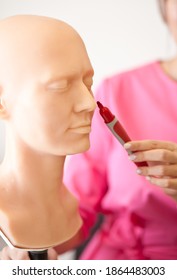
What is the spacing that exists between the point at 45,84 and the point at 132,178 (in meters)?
0.34

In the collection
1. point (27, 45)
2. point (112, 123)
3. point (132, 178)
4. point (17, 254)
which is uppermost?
point (27, 45)

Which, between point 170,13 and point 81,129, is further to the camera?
point 170,13

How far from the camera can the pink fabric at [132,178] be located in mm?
750

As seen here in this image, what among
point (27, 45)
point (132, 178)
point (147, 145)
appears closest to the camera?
point (27, 45)

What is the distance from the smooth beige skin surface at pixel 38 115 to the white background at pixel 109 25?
61 mm

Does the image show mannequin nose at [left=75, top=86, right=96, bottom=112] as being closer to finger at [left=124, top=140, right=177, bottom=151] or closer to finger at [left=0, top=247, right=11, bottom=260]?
finger at [left=124, top=140, right=177, bottom=151]

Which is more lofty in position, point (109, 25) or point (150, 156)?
point (109, 25)

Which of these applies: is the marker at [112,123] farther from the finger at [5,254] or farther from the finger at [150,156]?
the finger at [5,254]

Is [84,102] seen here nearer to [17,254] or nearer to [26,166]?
[26,166]

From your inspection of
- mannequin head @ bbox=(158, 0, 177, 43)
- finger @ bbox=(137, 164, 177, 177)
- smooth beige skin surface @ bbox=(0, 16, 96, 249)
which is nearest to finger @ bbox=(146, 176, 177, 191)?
finger @ bbox=(137, 164, 177, 177)

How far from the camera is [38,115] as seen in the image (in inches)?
19.4

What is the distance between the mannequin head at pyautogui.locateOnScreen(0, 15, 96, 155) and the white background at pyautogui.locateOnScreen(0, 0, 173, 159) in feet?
0.26

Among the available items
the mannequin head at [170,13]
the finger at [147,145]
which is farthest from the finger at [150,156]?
the mannequin head at [170,13]

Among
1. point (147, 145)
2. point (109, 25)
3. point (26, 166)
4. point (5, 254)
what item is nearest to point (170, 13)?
point (109, 25)
